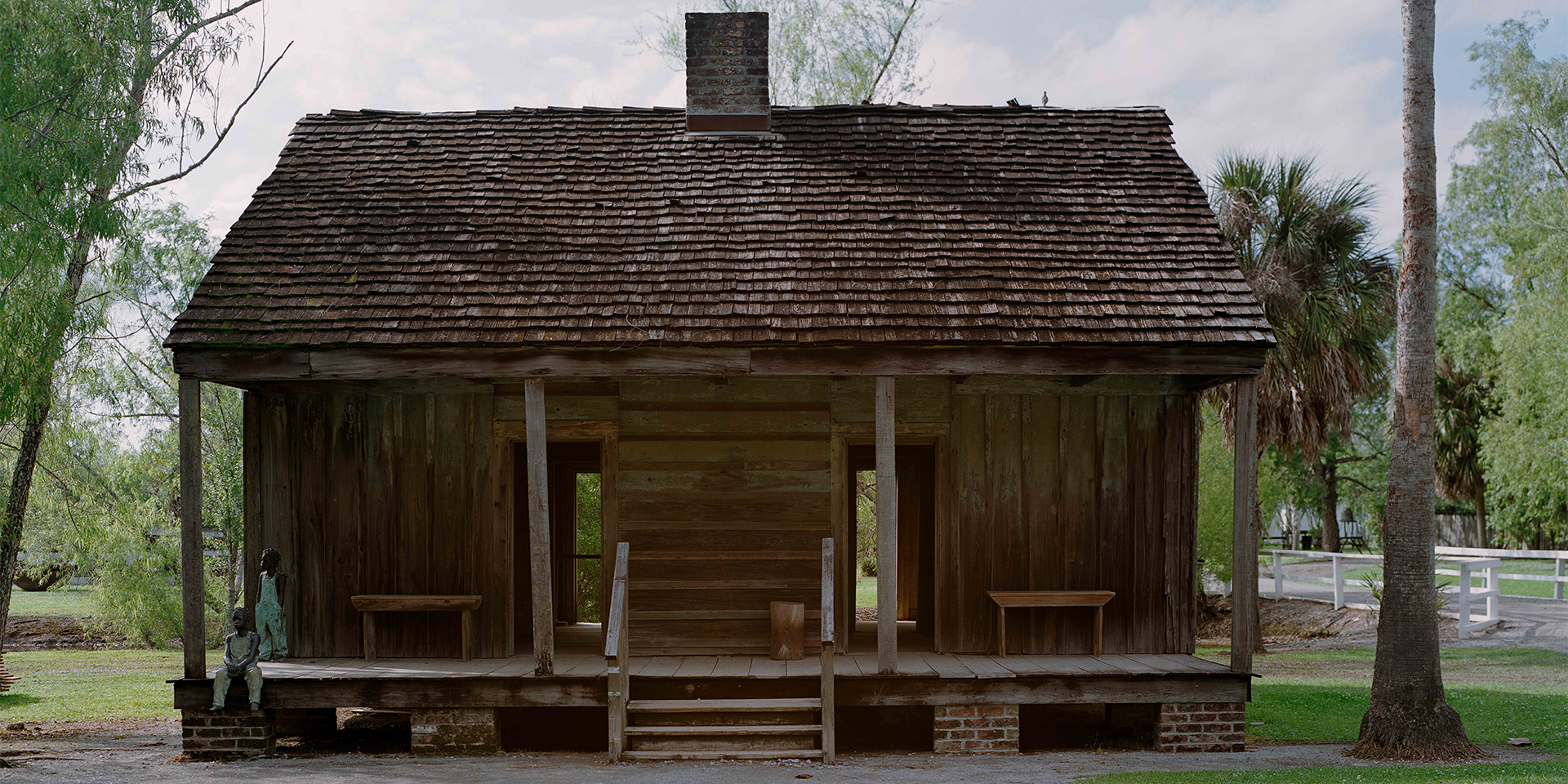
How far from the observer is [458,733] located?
8977 mm

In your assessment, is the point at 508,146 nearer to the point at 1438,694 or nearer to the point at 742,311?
the point at 742,311

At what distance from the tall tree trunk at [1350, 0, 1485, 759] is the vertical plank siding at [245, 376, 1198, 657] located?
1.86m

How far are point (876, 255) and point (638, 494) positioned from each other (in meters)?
3.03

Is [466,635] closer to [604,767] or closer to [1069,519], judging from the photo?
[604,767]

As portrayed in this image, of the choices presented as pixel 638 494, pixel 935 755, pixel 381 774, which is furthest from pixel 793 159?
pixel 381 774

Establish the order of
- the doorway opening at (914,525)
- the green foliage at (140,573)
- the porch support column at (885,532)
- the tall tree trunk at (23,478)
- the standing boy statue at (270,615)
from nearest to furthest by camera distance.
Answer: the porch support column at (885,532) → the standing boy statue at (270,615) → the doorway opening at (914,525) → the tall tree trunk at (23,478) → the green foliage at (140,573)

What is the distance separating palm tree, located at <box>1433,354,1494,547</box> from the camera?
2950 cm

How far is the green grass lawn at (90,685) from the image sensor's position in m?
12.0

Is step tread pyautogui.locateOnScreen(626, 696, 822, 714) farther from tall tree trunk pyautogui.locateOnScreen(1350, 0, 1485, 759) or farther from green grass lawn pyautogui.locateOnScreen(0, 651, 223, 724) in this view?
green grass lawn pyautogui.locateOnScreen(0, 651, 223, 724)

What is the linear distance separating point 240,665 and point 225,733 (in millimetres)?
593

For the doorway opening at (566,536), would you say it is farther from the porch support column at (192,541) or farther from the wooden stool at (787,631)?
the porch support column at (192,541)

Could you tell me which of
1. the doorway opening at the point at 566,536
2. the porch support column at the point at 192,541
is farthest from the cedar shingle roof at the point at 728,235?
the doorway opening at the point at 566,536

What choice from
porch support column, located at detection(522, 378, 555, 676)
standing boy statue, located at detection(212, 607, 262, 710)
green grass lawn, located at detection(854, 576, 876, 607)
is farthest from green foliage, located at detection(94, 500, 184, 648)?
green grass lawn, located at detection(854, 576, 876, 607)

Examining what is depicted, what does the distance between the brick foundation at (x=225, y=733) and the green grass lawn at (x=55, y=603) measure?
13.2m
